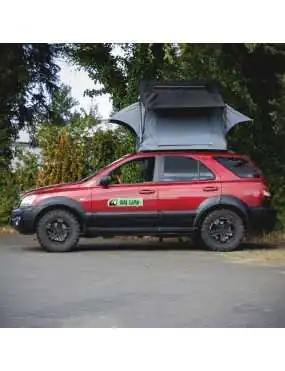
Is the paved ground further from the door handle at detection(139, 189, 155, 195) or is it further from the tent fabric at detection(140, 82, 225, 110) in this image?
the tent fabric at detection(140, 82, 225, 110)

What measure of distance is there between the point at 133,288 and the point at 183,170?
66.9 inches

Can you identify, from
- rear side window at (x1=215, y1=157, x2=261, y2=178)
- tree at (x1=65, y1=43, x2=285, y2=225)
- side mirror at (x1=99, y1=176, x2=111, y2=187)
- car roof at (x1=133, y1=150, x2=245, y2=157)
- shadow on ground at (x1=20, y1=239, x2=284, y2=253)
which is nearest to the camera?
tree at (x1=65, y1=43, x2=285, y2=225)

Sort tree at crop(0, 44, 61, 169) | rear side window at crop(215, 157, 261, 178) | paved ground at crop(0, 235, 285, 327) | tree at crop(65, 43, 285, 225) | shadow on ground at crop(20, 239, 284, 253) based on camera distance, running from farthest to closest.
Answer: rear side window at crop(215, 157, 261, 178)
shadow on ground at crop(20, 239, 284, 253)
tree at crop(65, 43, 285, 225)
tree at crop(0, 44, 61, 169)
paved ground at crop(0, 235, 285, 327)

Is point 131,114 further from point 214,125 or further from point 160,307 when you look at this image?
point 160,307

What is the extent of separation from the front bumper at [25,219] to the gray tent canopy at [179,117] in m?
1.09

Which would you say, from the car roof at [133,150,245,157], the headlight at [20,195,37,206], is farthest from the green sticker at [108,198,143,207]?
the headlight at [20,195,37,206]

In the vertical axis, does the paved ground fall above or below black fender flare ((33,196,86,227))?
below

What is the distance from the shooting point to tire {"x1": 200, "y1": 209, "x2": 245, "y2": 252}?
649 centimetres

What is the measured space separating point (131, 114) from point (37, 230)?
4.31 ft

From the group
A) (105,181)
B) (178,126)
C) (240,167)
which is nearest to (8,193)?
(105,181)

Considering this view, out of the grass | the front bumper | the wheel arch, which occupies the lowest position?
the grass

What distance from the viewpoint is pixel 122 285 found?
17.3 feet

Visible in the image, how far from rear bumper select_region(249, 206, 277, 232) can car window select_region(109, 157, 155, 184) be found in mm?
976
